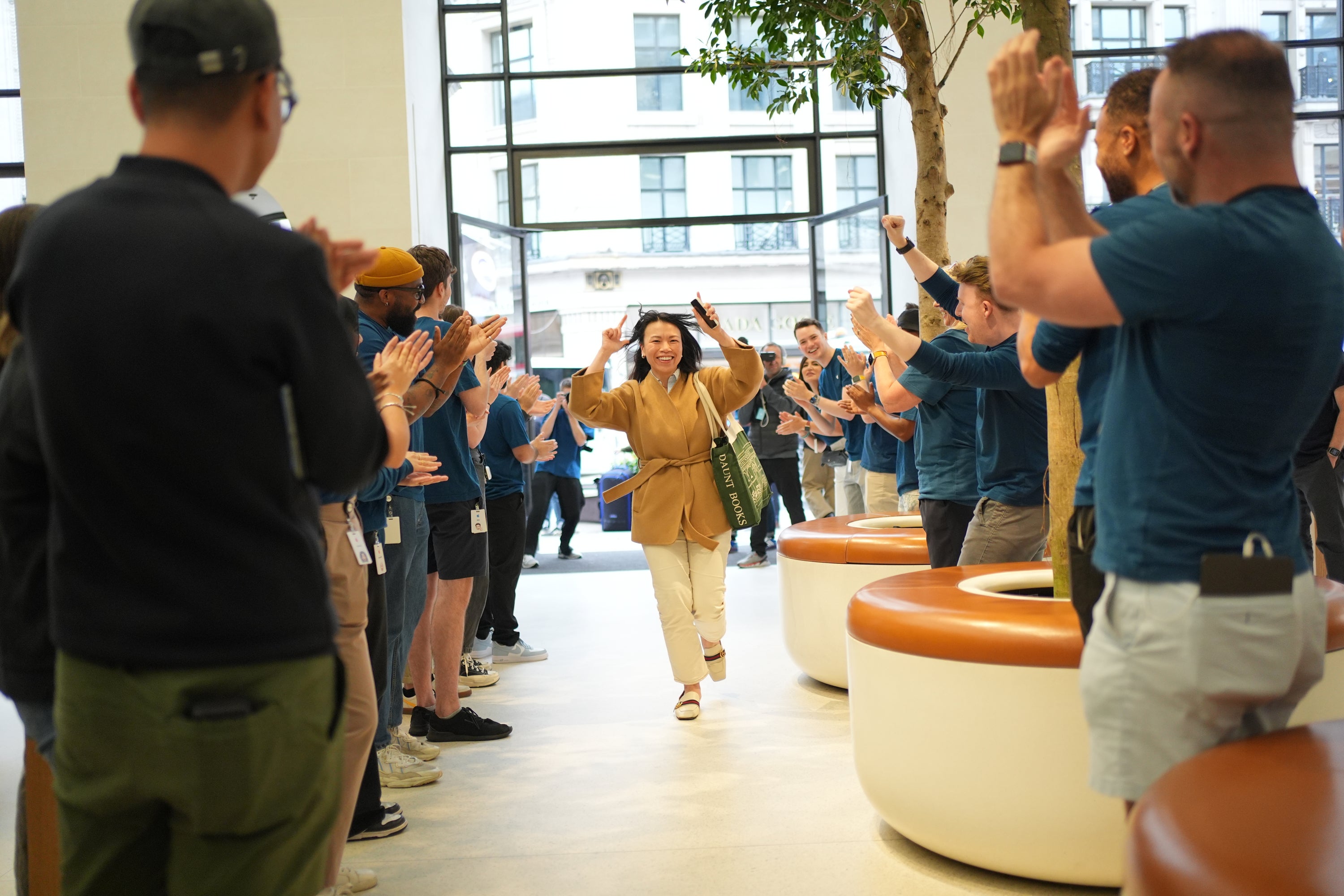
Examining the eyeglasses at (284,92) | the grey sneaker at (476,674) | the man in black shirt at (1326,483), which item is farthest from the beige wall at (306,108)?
the eyeglasses at (284,92)

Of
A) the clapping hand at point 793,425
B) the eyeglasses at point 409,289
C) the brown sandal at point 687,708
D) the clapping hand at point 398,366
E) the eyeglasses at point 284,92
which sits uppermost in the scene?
the eyeglasses at point 284,92

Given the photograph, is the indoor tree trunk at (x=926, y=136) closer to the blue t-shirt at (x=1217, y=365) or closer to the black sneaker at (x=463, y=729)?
the black sneaker at (x=463, y=729)

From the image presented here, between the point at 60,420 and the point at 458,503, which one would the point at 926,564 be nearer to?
the point at 458,503

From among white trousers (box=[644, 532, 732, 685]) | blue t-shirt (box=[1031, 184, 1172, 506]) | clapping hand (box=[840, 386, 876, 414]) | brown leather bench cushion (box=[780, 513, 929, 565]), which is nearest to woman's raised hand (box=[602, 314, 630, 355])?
white trousers (box=[644, 532, 732, 685])

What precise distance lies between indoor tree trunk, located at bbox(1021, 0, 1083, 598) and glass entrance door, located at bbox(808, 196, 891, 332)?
638 centimetres

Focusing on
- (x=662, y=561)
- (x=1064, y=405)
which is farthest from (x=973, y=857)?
(x=662, y=561)

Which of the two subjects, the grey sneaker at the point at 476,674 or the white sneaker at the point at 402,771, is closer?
the white sneaker at the point at 402,771

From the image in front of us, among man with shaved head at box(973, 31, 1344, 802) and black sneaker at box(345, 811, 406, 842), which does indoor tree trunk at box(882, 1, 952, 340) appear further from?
man with shaved head at box(973, 31, 1344, 802)

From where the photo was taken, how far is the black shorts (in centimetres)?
406

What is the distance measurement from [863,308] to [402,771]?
2.00 metres

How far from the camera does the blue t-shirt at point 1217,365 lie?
134 cm

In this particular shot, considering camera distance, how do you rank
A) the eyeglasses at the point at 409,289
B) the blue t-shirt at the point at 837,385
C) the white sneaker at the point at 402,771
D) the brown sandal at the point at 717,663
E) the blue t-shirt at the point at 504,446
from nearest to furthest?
the eyeglasses at the point at 409,289 → the white sneaker at the point at 402,771 → the brown sandal at the point at 717,663 → the blue t-shirt at the point at 504,446 → the blue t-shirt at the point at 837,385

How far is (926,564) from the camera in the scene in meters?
4.29

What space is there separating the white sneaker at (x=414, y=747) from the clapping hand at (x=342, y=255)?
248cm
